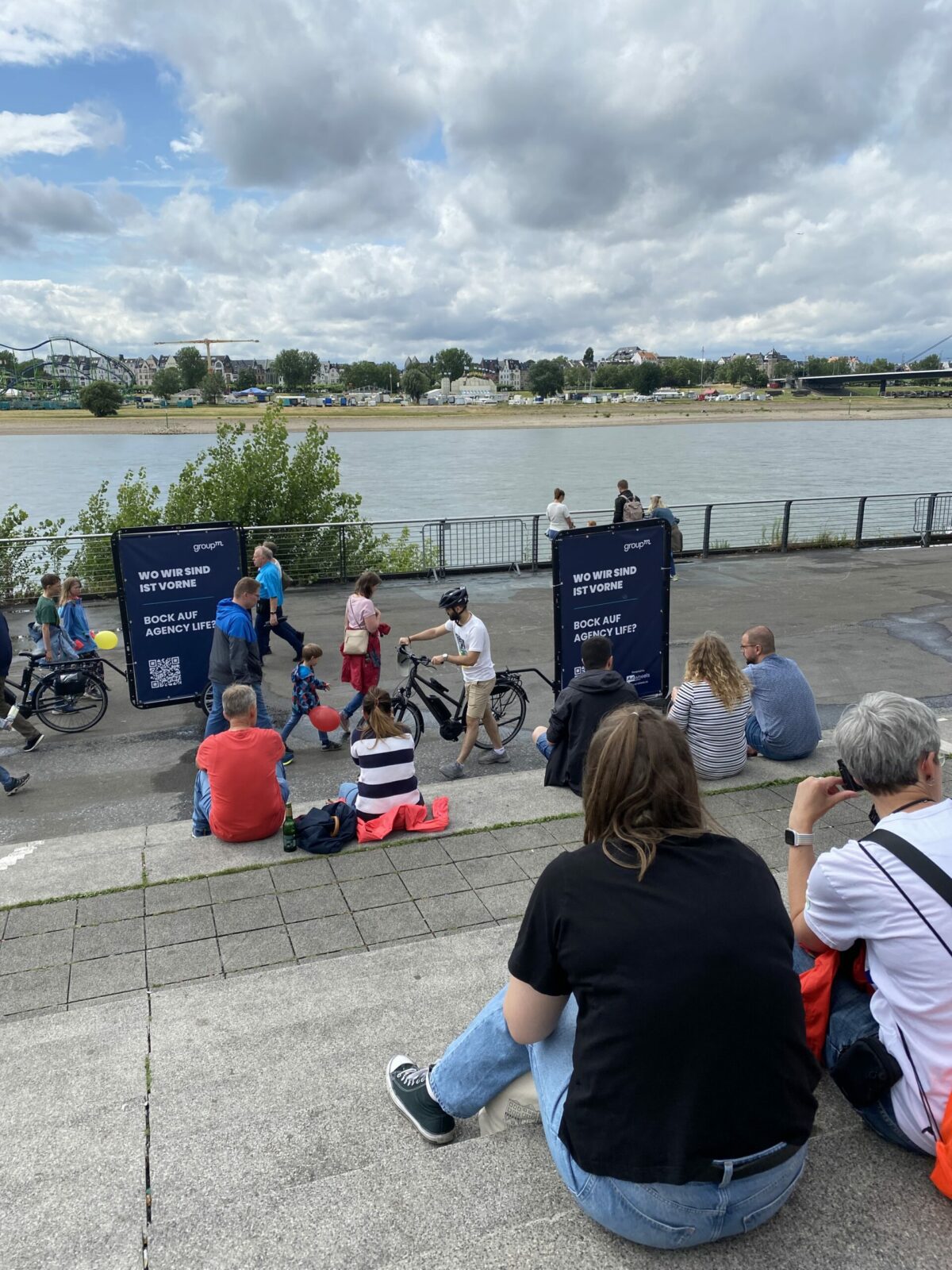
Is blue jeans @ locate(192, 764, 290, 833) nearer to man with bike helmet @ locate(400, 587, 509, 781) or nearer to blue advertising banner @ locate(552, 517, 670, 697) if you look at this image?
man with bike helmet @ locate(400, 587, 509, 781)

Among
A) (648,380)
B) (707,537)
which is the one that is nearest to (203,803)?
(707,537)

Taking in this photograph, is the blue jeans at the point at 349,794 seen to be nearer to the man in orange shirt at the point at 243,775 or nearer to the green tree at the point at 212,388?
the man in orange shirt at the point at 243,775

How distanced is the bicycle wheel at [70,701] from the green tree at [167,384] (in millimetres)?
115689

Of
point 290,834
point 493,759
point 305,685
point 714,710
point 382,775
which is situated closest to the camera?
point 290,834

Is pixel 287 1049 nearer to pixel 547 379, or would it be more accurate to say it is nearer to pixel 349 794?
pixel 349 794

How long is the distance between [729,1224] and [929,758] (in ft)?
4.18

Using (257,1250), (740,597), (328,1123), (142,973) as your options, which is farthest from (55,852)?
(740,597)

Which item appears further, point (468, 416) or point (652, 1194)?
point (468, 416)

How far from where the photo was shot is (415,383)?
114 metres

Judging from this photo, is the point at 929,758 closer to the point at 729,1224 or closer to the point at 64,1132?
the point at 729,1224

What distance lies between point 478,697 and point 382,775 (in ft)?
7.18

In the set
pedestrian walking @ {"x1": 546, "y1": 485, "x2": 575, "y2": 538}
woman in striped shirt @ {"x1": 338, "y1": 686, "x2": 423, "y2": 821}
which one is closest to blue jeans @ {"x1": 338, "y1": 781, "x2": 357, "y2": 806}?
woman in striped shirt @ {"x1": 338, "y1": 686, "x2": 423, "y2": 821}

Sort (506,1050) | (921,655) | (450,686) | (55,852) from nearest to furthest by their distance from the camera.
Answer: (506,1050) → (55,852) → (450,686) → (921,655)

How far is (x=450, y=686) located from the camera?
1038cm
